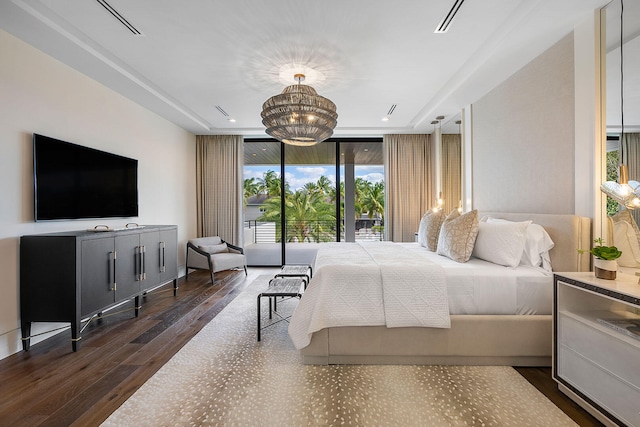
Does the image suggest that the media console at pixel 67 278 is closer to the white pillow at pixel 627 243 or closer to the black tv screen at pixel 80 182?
the black tv screen at pixel 80 182

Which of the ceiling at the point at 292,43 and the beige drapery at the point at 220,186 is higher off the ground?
the ceiling at the point at 292,43

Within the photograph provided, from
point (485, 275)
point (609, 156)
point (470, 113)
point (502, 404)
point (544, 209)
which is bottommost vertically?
point (502, 404)

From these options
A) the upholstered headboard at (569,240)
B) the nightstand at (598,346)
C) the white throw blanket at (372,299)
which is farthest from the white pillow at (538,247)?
the white throw blanket at (372,299)

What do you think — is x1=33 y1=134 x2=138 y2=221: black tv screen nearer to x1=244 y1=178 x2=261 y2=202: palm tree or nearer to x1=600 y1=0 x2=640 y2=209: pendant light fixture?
x1=244 y1=178 x2=261 y2=202: palm tree

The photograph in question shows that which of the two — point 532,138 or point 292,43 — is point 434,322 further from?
point 292,43

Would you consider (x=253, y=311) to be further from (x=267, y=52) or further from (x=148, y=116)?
(x=148, y=116)

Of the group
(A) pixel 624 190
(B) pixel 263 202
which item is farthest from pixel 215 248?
(A) pixel 624 190

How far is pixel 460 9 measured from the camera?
7.02ft

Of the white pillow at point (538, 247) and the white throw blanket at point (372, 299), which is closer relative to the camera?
the white throw blanket at point (372, 299)

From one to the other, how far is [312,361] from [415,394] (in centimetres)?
73

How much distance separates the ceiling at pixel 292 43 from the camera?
6.90 feet

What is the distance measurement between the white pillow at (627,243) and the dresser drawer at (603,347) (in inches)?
27.6

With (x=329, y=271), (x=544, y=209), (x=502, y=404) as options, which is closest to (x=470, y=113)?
(x=544, y=209)

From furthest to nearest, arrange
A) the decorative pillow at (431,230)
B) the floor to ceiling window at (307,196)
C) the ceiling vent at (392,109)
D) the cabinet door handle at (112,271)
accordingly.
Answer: the floor to ceiling window at (307,196) → the ceiling vent at (392,109) → the decorative pillow at (431,230) → the cabinet door handle at (112,271)
